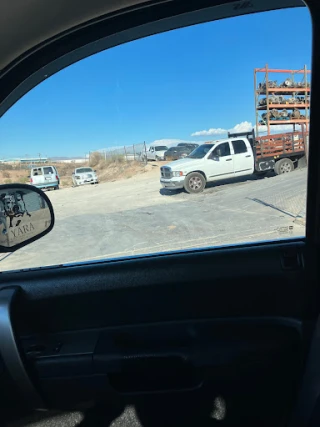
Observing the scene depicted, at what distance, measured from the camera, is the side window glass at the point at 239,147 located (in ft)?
7.36

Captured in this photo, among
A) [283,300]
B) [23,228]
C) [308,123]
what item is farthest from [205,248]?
[23,228]

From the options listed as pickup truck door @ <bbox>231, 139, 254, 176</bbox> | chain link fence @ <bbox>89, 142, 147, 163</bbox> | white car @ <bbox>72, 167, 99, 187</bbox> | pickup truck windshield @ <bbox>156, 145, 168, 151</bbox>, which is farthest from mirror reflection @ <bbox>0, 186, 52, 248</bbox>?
pickup truck door @ <bbox>231, 139, 254, 176</bbox>

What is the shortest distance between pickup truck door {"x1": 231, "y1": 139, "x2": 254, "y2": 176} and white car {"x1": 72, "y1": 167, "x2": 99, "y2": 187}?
972 millimetres

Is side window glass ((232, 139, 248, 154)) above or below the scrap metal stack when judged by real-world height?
below

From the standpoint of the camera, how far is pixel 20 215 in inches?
66.7

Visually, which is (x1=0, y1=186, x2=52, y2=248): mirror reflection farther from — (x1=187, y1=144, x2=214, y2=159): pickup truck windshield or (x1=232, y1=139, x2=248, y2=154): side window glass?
(x1=232, y1=139, x2=248, y2=154): side window glass

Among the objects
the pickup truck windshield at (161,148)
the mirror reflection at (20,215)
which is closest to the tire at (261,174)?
the pickup truck windshield at (161,148)

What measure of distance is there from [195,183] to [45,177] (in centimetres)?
121

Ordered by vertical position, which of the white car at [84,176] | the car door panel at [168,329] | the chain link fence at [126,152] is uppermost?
the chain link fence at [126,152]

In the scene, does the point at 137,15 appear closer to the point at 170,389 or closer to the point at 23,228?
the point at 23,228

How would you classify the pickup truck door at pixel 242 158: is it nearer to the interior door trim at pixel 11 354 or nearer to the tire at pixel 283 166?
the tire at pixel 283 166

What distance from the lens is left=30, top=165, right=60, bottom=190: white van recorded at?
1.85 m

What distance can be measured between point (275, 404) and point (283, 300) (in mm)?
547

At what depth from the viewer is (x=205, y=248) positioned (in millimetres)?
2064
